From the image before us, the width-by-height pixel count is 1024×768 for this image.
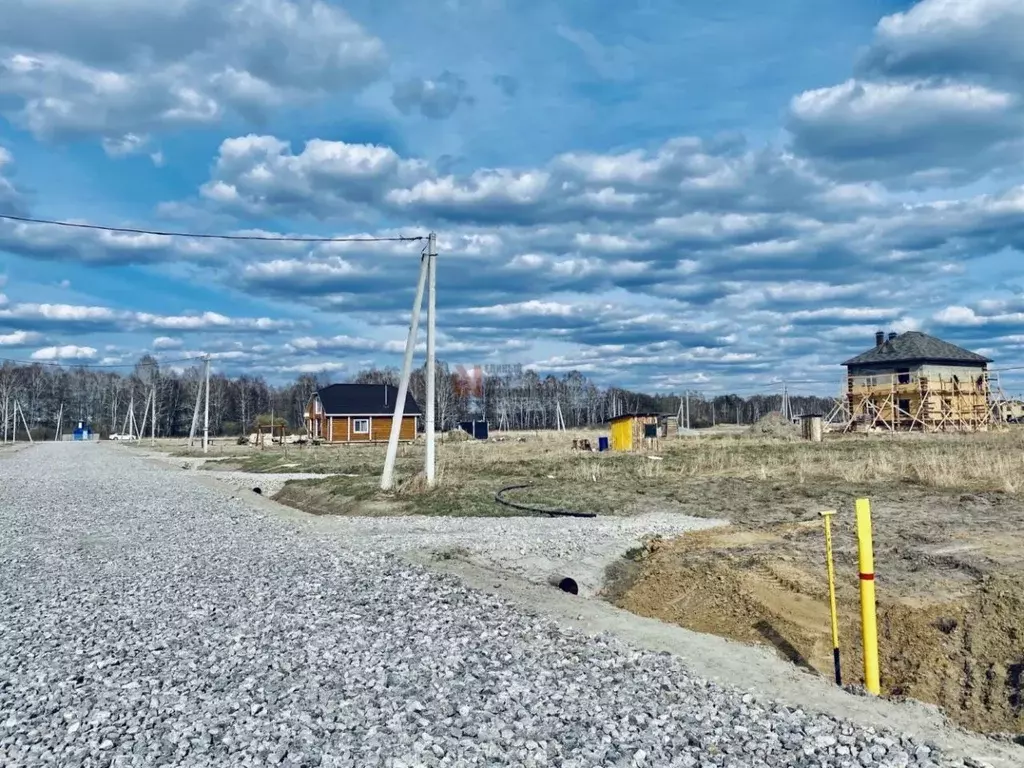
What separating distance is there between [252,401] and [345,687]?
137m

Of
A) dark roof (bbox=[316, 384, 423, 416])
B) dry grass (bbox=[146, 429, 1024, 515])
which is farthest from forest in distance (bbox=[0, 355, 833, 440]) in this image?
dry grass (bbox=[146, 429, 1024, 515])

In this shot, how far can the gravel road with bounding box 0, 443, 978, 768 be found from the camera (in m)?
5.08

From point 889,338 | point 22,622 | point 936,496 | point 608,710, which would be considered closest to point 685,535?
point 936,496

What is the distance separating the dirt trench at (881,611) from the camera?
656 cm

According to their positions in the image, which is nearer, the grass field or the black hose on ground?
the grass field

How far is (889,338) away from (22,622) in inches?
A: 2594

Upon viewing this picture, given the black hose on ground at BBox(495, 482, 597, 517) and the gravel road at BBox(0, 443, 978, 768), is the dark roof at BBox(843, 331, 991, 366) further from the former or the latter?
the gravel road at BBox(0, 443, 978, 768)

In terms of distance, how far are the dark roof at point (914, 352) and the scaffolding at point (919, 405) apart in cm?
127

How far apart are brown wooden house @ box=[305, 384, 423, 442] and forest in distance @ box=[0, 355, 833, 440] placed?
4488 cm

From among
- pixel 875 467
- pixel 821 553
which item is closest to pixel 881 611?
pixel 821 553

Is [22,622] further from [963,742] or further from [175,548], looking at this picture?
[963,742]

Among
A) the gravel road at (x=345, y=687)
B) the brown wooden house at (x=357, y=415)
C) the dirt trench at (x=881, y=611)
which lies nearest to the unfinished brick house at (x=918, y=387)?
the brown wooden house at (x=357, y=415)

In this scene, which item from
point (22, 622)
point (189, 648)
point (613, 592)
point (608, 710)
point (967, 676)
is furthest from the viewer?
point (613, 592)

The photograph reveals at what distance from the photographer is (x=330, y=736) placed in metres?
5.35
